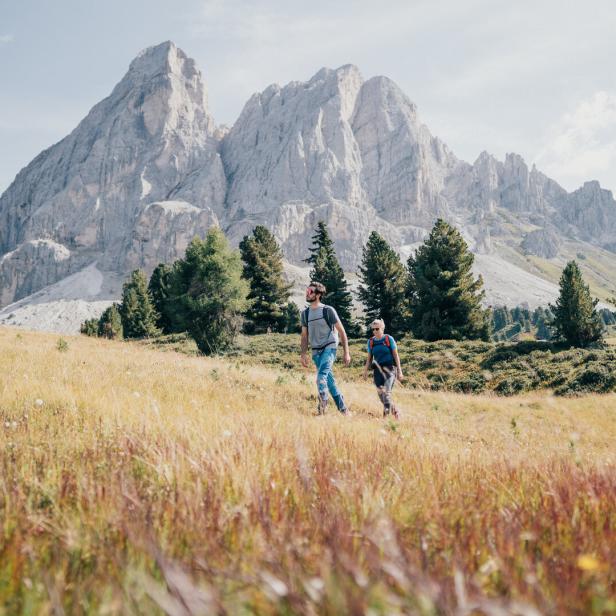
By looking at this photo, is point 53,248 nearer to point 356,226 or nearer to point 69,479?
point 356,226

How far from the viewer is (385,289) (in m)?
50.4

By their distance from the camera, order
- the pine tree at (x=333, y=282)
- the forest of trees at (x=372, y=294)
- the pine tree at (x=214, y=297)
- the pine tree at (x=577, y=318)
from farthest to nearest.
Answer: the pine tree at (x=333, y=282) → the forest of trees at (x=372, y=294) → the pine tree at (x=214, y=297) → the pine tree at (x=577, y=318)

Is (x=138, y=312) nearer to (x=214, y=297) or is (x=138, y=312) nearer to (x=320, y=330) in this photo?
(x=214, y=297)

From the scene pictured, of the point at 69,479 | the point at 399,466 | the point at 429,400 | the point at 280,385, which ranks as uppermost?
the point at 69,479

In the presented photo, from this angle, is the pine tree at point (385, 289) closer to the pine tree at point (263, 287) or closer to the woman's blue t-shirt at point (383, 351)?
the pine tree at point (263, 287)

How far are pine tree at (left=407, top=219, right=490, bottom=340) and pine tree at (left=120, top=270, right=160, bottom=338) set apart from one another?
130 ft

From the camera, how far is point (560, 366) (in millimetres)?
25406

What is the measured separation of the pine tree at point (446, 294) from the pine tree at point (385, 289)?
21.1 feet

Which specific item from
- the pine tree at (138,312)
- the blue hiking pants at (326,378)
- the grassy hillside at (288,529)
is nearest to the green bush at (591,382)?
the blue hiking pants at (326,378)

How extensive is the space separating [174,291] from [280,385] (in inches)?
1535

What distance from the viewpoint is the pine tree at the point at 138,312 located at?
61.8 metres

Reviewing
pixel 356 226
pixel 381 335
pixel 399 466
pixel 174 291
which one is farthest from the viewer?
pixel 356 226

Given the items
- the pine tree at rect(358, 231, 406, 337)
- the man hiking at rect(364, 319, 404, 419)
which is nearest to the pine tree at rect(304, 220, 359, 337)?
the pine tree at rect(358, 231, 406, 337)

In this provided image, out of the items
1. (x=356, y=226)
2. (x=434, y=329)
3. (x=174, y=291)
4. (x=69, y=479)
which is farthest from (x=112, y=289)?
(x=69, y=479)
